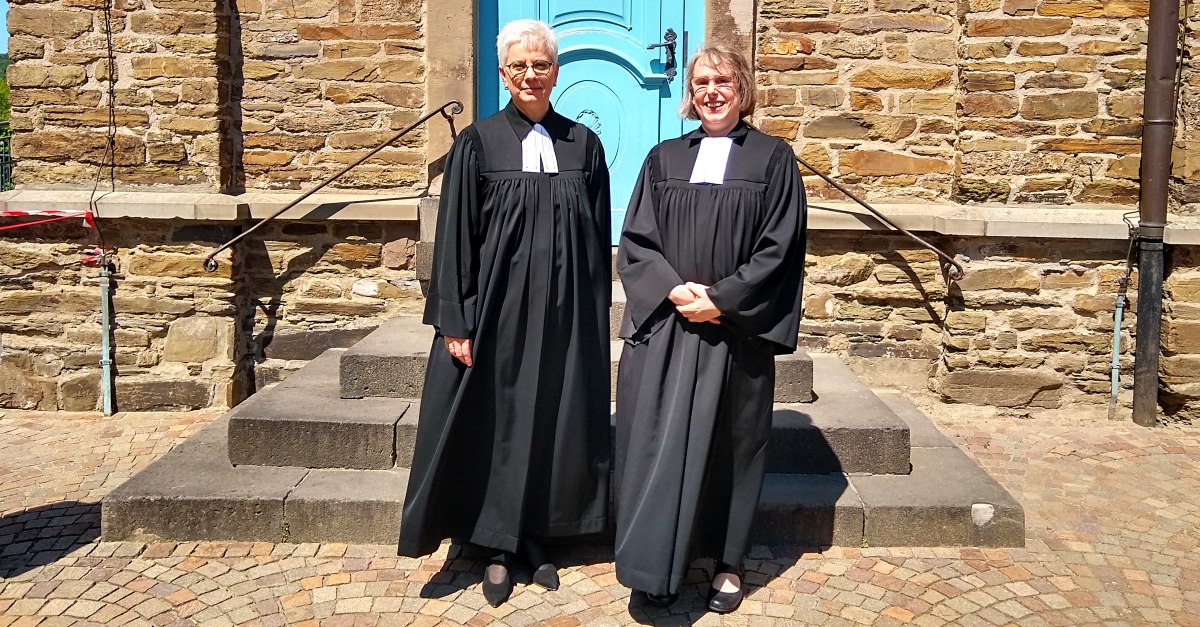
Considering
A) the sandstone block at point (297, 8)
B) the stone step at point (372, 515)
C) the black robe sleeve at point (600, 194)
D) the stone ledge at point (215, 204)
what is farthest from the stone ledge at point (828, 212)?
the black robe sleeve at point (600, 194)

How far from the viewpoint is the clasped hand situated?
3229mm

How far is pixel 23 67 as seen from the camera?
5883 mm

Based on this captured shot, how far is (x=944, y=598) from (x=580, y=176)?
1.91m

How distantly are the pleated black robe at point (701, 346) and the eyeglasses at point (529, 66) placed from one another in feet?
1.59

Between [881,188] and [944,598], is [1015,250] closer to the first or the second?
[881,188]

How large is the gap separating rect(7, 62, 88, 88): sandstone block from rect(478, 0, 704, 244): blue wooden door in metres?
2.30

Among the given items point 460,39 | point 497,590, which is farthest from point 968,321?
point 497,590

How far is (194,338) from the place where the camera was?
6.09 m

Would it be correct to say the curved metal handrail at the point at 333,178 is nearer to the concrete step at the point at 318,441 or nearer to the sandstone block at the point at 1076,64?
the concrete step at the point at 318,441

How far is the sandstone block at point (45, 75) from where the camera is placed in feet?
19.3

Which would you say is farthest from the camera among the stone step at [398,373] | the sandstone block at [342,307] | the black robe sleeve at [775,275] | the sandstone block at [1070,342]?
the sandstone block at [342,307]

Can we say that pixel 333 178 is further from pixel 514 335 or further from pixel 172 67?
pixel 514 335

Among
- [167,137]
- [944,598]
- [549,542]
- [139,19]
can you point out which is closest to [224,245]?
[167,137]

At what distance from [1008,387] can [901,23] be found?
2186 millimetres
